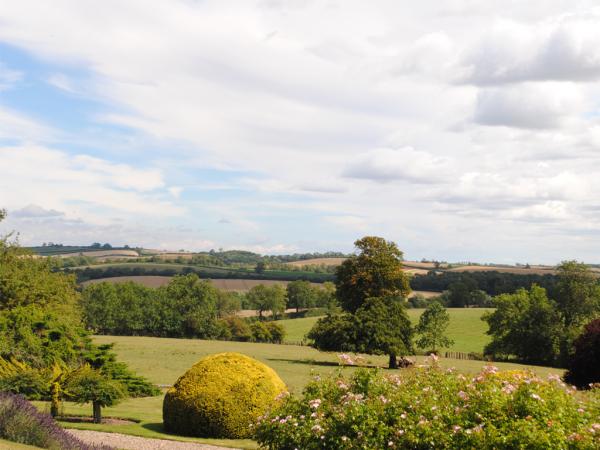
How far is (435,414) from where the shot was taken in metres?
12.8

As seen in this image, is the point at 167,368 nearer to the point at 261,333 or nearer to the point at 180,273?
the point at 261,333

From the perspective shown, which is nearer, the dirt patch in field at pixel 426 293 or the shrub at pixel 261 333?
the shrub at pixel 261 333

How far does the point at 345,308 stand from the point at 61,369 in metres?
38.2

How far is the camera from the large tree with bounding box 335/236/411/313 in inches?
2324

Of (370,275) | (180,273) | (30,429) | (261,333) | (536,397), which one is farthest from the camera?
(180,273)

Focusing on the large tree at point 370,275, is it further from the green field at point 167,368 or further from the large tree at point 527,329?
the large tree at point 527,329

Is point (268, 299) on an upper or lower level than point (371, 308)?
lower

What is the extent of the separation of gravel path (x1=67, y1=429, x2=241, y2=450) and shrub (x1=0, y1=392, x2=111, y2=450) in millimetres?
2702

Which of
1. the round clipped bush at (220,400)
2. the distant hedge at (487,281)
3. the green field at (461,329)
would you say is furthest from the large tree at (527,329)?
the round clipped bush at (220,400)

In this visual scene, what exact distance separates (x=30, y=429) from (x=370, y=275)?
45503mm

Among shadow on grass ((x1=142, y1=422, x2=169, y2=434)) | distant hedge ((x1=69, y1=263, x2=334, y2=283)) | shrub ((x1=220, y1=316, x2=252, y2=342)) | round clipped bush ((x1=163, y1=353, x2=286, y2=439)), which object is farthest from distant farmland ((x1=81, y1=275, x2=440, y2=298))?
round clipped bush ((x1=163, y1=353, x2=286, y2=439))

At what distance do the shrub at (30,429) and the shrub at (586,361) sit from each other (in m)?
32.4

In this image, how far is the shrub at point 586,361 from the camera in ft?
124

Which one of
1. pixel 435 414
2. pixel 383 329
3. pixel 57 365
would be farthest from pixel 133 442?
pixel 383 329
